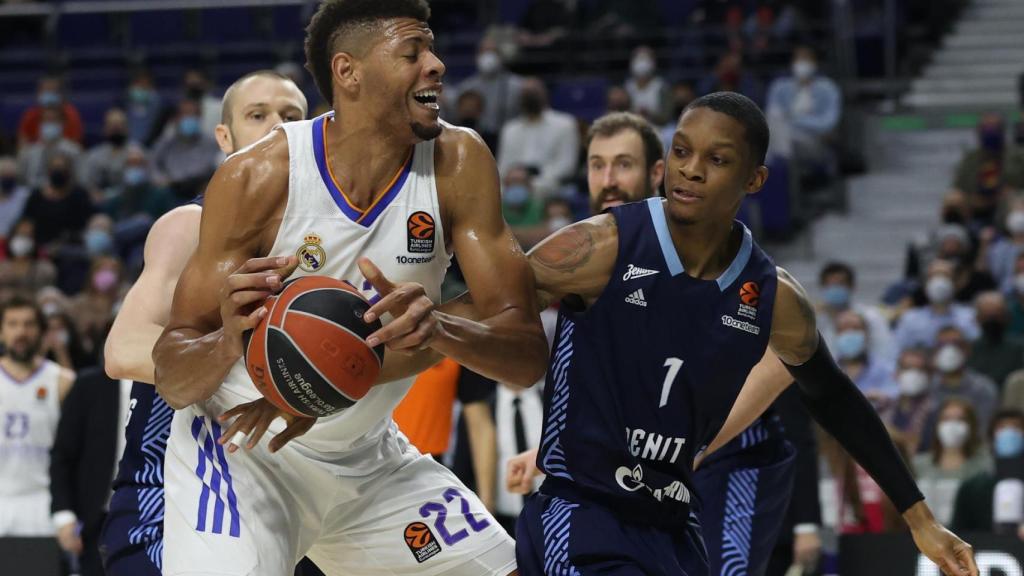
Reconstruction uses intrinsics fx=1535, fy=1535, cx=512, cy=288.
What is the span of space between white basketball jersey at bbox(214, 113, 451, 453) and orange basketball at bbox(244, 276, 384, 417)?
34 centimetres

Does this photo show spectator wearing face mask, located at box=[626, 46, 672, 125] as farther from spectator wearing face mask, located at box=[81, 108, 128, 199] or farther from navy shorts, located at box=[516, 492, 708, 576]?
navy shorts, located at box=[516, 492, 708, 576]

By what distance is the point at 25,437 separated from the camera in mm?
8820

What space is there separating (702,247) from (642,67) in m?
10.3

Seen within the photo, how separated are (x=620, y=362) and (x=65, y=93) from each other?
13793mm

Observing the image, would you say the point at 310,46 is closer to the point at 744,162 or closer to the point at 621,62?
the point at 744,162

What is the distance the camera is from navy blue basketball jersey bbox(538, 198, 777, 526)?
4.30m

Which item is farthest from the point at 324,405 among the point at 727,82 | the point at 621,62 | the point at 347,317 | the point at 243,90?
the point at 621,62

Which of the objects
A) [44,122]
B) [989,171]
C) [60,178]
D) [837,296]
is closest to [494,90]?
[60,178]

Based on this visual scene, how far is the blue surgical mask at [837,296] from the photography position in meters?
11.4

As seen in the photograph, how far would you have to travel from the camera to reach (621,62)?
51.2ft

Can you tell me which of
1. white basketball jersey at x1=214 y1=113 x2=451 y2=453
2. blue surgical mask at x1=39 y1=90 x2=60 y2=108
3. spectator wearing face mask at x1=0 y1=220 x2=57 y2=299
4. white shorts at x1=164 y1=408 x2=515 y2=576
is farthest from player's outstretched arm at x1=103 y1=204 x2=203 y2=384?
blue surgical mask at x1=39 y1=90 x2=60 y2=108

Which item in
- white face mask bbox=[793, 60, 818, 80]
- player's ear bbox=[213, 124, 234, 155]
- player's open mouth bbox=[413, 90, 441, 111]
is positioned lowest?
white face mask bbox=[793, 60, 818, 80]

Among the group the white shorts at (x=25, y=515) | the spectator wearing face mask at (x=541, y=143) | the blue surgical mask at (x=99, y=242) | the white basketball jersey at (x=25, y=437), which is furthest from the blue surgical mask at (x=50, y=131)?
the white shorts at (x=25, y=515)

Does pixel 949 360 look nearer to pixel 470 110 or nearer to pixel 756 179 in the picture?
pixel 470 110
